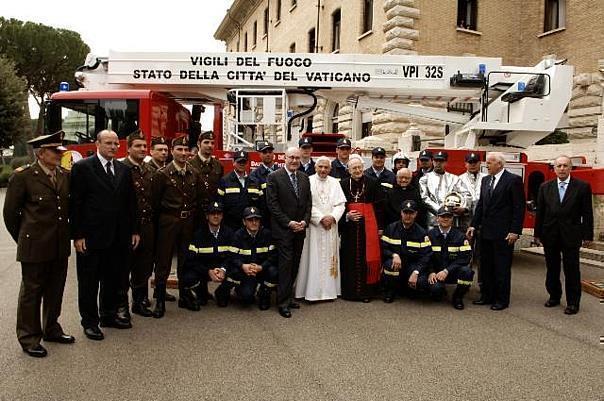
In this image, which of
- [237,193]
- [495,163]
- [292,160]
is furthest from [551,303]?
[237,193]

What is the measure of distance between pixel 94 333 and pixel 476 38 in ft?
53.7

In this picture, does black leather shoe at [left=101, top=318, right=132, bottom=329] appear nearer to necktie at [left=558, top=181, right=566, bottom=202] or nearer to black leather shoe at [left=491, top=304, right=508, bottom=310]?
black leather shoe at [left=491, top=304, right=508, bottom=310]

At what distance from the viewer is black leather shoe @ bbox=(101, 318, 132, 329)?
518 cm

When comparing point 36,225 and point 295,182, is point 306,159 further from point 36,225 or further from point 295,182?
point 36,225

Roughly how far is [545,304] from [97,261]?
4.86 meters

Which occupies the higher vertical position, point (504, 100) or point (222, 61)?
point (222, 61)

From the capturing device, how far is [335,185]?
6379mm

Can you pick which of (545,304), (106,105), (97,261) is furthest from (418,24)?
(97,261)

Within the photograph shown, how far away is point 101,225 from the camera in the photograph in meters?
4.80

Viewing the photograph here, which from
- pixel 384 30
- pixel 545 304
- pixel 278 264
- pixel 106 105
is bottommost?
pixel 545 304

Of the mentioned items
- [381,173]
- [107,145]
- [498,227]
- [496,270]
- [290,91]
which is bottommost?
[496,270]

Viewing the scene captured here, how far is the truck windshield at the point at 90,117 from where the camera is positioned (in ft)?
28.6

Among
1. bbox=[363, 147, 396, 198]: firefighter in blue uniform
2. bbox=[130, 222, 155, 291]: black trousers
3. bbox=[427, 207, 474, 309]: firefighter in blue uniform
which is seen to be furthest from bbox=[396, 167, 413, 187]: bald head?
bbox=[130, 222, 155, 291]: black trousers

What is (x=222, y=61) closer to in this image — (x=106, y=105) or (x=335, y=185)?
(x=106, y=105)
